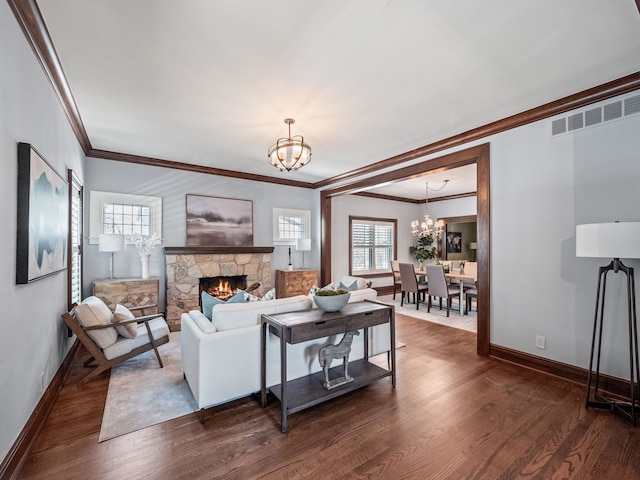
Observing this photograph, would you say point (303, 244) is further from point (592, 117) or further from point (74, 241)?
point (592, 117)

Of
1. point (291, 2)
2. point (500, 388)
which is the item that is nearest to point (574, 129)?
point (500, 388)

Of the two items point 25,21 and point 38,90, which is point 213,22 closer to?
point 25,21

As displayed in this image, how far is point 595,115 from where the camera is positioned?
279cm

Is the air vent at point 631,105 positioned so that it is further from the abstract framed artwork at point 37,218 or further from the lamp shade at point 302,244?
the lamp shade at point 302,244

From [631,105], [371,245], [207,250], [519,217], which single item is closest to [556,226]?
[519,217]

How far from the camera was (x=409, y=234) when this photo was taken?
8.85 m

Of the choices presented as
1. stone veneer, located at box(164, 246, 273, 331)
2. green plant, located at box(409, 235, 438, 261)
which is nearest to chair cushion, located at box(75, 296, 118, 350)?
stone veneer, located at box(164, 246, 273, 331)

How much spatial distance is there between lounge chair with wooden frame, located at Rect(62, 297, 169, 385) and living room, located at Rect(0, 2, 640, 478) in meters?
0.19

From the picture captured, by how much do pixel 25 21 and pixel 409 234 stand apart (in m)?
8.38

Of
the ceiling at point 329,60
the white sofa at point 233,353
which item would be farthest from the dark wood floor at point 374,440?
the ceiling at point 329,60

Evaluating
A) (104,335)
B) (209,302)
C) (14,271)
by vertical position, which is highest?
(14,271)

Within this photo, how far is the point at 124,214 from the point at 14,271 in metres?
3.39

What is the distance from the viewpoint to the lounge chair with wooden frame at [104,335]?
2.84m

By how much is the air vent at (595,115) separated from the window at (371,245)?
502 cm
